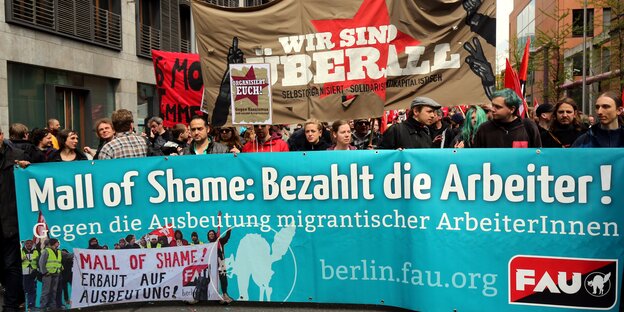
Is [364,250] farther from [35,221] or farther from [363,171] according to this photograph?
[35,221]

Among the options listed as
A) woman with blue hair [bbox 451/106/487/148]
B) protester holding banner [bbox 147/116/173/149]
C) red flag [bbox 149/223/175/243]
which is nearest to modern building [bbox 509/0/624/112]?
woman with blue hair [bbox 451/106/487/148]

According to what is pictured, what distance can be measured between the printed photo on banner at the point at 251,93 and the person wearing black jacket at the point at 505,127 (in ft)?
6.97

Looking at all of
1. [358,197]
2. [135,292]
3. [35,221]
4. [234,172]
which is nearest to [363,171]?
[358,197]

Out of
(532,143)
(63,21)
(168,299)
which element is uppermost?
(63,21)

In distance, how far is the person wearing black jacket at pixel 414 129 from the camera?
228 inches

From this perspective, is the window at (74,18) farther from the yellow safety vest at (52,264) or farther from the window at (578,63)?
the window at (578,63)

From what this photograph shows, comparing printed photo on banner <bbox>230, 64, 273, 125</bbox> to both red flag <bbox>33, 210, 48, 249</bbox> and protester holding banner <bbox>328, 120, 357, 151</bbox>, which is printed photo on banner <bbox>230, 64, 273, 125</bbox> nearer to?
protester holding banner <bbox>328, 120, 357, 151</bbox>

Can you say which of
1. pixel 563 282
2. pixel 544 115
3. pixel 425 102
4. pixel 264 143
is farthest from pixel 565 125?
pixel 264 143

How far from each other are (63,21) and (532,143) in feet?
47.9

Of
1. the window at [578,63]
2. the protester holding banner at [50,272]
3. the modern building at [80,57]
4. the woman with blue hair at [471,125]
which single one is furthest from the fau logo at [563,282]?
the window at [578,63]

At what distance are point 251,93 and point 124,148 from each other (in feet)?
4.48

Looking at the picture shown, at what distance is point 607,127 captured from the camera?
518 cm

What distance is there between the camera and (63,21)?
55.0ft

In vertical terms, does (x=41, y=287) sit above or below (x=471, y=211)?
below
